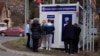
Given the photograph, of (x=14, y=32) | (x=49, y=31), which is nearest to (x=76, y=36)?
(x=49, y=31)

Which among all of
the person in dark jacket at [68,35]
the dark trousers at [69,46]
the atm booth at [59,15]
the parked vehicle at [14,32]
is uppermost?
the atm booth at [59,15]

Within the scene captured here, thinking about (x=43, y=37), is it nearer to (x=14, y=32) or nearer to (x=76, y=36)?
(x=76, y=36)

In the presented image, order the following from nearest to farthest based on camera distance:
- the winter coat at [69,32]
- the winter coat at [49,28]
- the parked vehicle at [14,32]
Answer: the winter coat at [69,32] < the winter coat at [49,28] < the parked vehicle at [14,32]

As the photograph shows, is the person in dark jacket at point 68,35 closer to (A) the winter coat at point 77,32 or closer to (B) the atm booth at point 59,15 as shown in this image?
(A) the winter coat at point 77,32

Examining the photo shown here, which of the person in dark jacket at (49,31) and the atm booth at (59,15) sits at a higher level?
the atm booth at (59,15)

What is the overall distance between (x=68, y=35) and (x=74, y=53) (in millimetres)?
1172

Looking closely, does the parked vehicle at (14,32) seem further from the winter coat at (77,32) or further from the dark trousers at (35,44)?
the winter coat at (77,32)

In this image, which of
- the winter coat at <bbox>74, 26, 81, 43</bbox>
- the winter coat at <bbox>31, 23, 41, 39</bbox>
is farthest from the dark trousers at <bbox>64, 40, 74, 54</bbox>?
the winter coat at <bbox>31, 23, 41, 39</bbox>

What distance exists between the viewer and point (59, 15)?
69.2ft

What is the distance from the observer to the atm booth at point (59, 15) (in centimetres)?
2070

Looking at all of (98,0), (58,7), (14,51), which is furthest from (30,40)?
(98,0)

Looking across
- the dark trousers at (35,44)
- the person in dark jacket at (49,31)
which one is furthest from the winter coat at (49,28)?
the dark trousers at (35,44)

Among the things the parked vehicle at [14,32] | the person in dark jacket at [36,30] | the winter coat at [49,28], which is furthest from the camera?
the parked vehicle at [14,32]

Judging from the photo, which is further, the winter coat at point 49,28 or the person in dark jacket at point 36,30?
the winter coat at point 49,28
